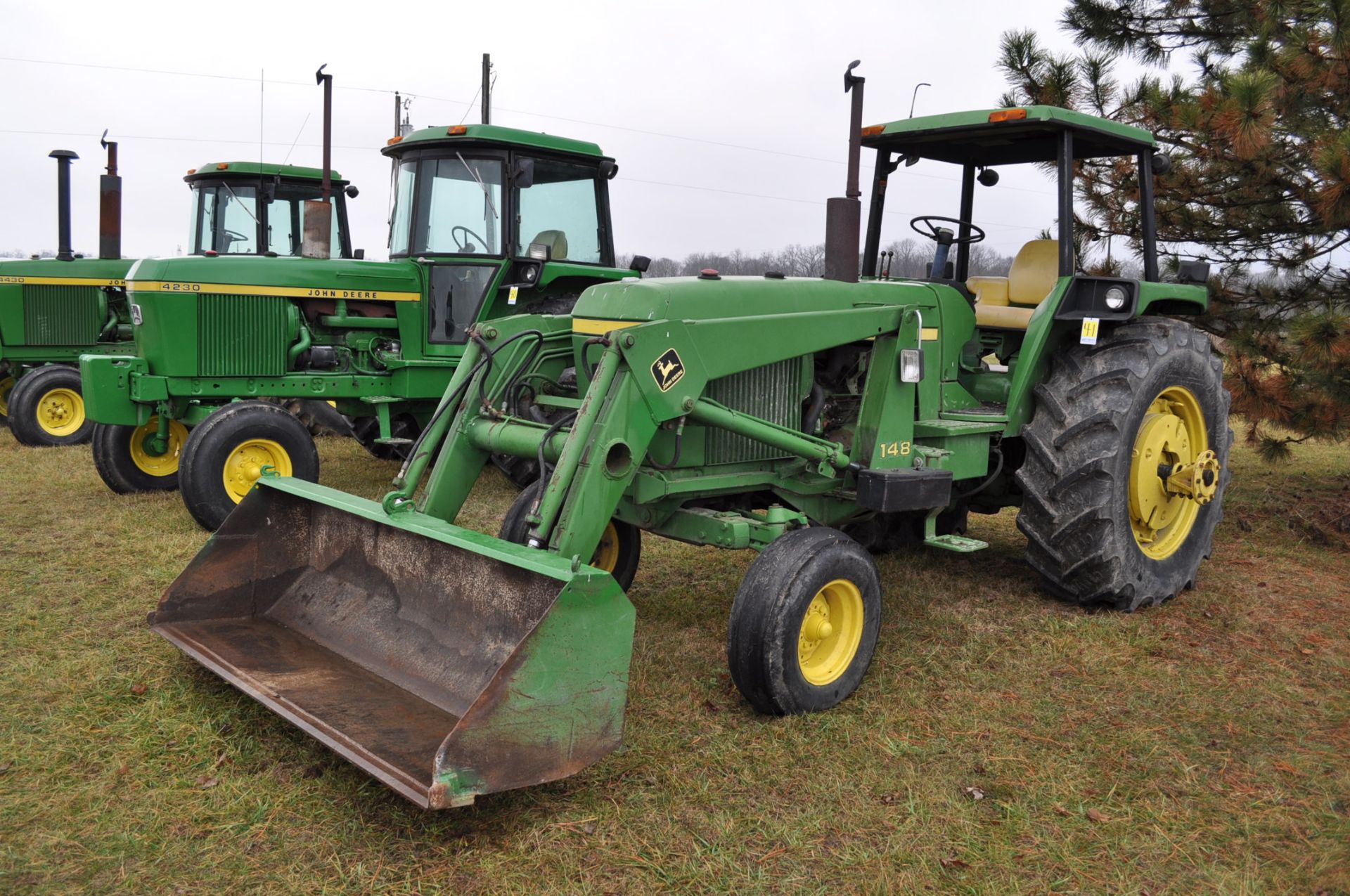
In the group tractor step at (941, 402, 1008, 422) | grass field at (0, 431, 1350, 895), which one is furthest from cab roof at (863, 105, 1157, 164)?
grass field at (0, 431, 1350, 895)

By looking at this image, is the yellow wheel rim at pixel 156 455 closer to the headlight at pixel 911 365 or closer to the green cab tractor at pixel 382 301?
the green cab tractor at pixel 382 301

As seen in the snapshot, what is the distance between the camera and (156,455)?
24.7ft

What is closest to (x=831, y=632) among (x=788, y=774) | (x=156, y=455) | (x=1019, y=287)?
(x=788, y=774)

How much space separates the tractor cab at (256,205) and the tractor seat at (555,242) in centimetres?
294

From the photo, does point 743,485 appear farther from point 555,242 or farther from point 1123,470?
point 555,242

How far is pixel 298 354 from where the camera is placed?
25.2 feet

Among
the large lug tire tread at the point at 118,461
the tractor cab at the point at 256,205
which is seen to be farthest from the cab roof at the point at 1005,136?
the tractor cab at the point at 256,205

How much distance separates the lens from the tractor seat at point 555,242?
25.9 ft

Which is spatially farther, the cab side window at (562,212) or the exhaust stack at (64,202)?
the exhaust stack at (64,202)

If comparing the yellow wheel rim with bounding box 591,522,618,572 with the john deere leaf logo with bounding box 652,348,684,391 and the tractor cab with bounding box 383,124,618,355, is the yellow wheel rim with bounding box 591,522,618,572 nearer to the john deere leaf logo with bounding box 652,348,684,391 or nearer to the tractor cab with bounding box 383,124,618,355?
the john deere leaf logo with bounding box 652,348,684,391

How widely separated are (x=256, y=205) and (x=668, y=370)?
760 centimetres

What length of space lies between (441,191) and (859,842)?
5.84 metres

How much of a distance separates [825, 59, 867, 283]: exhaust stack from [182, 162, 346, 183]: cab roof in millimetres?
6706

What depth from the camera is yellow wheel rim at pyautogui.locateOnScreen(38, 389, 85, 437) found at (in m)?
9.99
